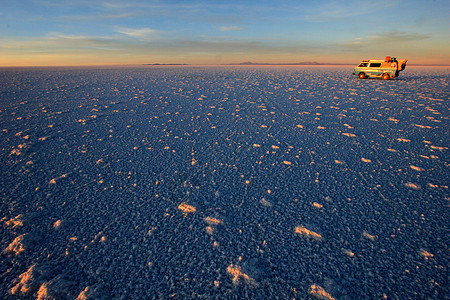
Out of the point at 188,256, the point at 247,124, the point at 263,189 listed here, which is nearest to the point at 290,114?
the point at 247,124

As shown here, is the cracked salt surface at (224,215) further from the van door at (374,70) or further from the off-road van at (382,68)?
the van door at (374,70)

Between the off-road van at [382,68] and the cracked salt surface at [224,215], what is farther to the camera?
the off-road van at [382,68]

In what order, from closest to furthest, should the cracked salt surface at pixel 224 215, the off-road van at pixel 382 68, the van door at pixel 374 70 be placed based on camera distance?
the cracked salt surface at pixel 224 215, the off-road van at pixel 382 68, the van door at pixel 374 70

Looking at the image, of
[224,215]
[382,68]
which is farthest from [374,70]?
[224,215]

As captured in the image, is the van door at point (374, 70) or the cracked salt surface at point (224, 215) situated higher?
the van door at point (374, 70)

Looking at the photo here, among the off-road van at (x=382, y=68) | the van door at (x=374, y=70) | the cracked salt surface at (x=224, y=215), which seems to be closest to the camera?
the cracked salt surface at (x=224, y=215)

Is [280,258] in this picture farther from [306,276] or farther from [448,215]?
[448,215]

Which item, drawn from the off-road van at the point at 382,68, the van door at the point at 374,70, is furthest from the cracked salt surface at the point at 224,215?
the van door at the point at 374,70
